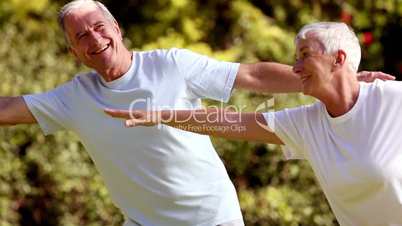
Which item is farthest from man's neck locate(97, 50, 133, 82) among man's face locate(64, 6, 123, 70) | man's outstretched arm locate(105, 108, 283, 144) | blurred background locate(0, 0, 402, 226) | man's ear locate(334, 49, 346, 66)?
blurred background locate(0, 0, 402, 226)

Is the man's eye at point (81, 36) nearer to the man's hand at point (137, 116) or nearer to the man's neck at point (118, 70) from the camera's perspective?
the man's neck at point (118, 70)

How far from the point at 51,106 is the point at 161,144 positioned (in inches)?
19.3

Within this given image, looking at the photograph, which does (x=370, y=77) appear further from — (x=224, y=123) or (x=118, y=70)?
(x=118, y=70)

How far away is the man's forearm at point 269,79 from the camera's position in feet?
14.7

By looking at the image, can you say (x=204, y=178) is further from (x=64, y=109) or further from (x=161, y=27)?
(x=161, y=27)

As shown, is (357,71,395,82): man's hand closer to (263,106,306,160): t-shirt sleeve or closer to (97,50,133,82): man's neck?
(263,106,306,160): t-shirt sleeve

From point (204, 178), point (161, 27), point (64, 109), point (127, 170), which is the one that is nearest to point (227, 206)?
point (204, 178)

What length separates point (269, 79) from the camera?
14.8ft

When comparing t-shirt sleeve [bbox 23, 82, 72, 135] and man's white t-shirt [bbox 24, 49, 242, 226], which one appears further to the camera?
t-shirt sleeve [bbox 23, 82, 72, 135]

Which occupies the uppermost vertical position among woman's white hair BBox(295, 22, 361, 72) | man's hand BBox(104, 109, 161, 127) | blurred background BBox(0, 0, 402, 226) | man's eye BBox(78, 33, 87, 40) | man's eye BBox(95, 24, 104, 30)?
woman's white hair BBox(295, 22, 361, 72)

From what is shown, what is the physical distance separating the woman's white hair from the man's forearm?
600 millimetres

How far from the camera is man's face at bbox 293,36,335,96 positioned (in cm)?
383

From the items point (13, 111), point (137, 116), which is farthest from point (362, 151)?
point (13, 111)

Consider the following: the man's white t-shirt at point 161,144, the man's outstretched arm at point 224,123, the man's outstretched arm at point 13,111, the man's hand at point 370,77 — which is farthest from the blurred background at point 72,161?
the man's outstretched arm at point 224,123
